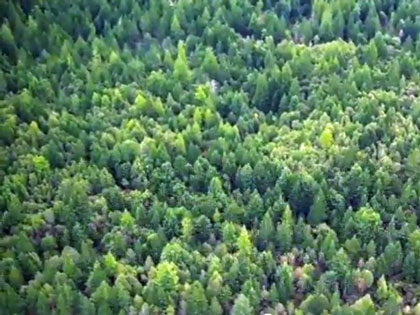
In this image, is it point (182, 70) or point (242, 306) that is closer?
point (242, 306)

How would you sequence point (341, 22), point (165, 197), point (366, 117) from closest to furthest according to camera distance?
point (165, 197) < point (366, 117) < point (341, 22)

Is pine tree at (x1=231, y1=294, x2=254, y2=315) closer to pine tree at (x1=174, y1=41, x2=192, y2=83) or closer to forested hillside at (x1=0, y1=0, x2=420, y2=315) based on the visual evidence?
forested hillside at (x1=0, y1=0, x2=420, y2=315)

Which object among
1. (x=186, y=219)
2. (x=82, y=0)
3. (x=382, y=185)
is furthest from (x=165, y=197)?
(x=82, y=0)

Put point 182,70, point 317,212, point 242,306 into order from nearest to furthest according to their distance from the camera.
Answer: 1. point 242,306
2. point 317,212
3. point 182,70

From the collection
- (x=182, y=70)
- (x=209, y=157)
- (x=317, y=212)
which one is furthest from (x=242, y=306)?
(x=182, y=70)

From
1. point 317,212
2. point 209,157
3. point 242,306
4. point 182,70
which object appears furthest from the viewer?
point 182,70

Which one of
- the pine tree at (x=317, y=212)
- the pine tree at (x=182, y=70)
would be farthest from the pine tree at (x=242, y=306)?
the pine tree at (x=182, y=70)

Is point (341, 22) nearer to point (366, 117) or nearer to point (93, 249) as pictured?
point (366, 117)

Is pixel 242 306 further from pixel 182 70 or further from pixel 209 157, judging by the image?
pixel 182 70

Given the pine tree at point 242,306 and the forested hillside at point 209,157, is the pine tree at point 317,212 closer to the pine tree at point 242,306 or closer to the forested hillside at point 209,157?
the forested hillside at point 209,157
